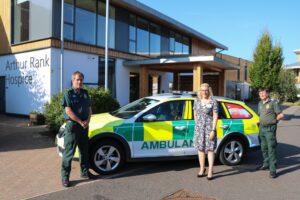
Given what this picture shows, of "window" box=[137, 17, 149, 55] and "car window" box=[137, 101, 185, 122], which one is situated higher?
"window" box=[137, 17, 149, 55]

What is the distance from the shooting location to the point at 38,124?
Answer: 13320mm

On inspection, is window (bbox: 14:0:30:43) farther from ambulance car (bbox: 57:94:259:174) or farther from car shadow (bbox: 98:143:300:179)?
car shadow (bbox: 98:143:300:179)

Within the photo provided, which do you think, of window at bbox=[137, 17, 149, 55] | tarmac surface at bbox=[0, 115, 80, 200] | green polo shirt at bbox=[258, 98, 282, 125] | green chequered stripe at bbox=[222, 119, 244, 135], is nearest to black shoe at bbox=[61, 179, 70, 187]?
tarmac surface at bbox=[0, 115, 80, 200]

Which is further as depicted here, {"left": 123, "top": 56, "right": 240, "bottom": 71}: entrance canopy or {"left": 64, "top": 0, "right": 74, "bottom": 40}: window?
{"left": 123, "top": 56, "right": 240, "bottom": 71}: entrance canopy

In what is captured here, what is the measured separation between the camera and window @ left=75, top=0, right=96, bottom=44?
15.4 meters

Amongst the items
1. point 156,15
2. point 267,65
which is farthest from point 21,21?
point 267,65

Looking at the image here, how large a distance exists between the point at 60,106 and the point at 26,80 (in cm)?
555

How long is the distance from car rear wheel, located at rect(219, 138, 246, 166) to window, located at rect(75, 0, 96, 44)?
32.7 feet

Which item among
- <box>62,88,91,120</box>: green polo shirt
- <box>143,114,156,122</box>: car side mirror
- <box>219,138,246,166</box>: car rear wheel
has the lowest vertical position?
<box>219,138,246,166</box>: car rear wheel

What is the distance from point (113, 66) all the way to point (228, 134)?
36.0 ft

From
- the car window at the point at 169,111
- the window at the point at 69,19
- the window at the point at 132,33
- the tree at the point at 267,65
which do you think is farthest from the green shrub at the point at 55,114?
the tree at the point at 267,65

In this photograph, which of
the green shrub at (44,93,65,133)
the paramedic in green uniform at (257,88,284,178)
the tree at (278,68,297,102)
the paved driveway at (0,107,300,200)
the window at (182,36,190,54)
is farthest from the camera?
the tree at (278,68,297,102)

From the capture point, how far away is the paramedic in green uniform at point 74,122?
19.3ft

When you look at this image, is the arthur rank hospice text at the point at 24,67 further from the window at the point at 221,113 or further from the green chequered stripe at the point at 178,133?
the window at the point at 221,113
